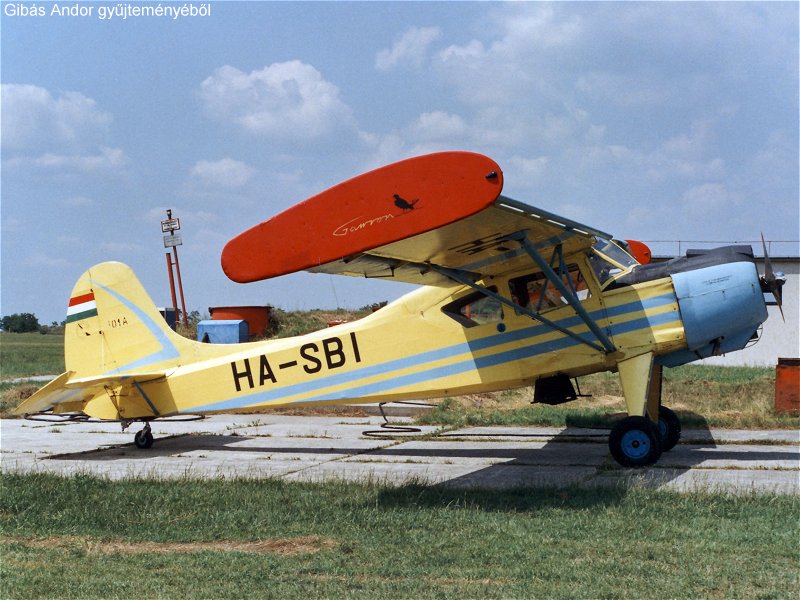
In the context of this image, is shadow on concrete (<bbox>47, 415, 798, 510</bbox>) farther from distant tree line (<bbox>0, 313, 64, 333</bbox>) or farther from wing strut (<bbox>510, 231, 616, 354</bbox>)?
distant tree line (<bbox>0, 313, 64, 333</bbox>)

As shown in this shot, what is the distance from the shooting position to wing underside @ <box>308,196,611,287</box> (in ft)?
28.2

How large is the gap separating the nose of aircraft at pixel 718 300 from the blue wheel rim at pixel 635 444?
1.31m

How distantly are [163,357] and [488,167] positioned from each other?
25.6 feet

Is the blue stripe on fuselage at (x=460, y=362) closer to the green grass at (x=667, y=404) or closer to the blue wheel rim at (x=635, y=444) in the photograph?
the blue wheel rim at (x=635, y=444)

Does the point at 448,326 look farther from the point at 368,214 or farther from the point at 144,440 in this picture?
the point at 144,440

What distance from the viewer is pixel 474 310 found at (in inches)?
443

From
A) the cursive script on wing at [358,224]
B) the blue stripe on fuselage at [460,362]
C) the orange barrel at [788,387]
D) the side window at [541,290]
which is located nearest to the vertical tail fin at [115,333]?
the blue stripe on fuselage at [460,362]

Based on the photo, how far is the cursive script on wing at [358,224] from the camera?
7.35 metres

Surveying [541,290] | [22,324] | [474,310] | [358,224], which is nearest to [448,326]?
[474,310]

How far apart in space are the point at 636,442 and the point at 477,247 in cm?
315

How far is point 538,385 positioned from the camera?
36.0 ft

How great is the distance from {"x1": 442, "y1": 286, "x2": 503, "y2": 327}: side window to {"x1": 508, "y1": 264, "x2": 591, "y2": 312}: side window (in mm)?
413

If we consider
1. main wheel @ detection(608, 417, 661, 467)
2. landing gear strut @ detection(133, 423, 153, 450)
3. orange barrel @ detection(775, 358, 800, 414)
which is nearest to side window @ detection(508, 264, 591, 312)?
main wheel @ detection(608, 417, 661, 467)

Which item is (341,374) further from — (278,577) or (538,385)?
(278,577)
